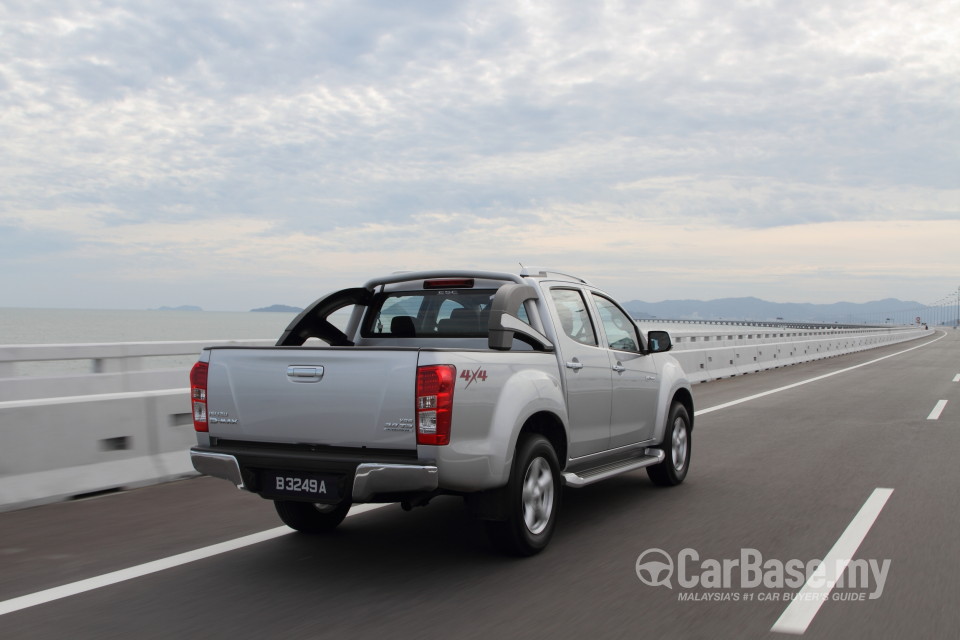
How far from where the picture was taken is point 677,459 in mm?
7895

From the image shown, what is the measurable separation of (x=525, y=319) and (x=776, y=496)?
2828mm

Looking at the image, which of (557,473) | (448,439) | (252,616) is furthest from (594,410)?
(252,616)

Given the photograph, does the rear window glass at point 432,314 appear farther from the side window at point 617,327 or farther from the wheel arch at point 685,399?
the wheel arch at point 685,399

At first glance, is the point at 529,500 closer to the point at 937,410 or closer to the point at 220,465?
the point at 220,465

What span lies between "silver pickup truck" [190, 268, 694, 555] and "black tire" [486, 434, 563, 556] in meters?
0.01

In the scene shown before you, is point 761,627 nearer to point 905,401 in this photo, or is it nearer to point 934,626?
point 934,626

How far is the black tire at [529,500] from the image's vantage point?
521 cm

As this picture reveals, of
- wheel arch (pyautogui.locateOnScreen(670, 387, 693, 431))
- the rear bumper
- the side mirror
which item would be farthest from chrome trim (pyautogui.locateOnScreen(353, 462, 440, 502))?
wheel arch (pyautogui.locateOnScreen(670, 387, 693, 431))

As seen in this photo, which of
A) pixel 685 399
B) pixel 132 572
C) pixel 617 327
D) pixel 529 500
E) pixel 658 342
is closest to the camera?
pixel 132 572

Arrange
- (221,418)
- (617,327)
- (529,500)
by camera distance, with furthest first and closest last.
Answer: (617,327) → (529,500) → (221,418)

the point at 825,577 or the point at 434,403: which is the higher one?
the point at 434,403

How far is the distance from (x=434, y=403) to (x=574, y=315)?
2.06m

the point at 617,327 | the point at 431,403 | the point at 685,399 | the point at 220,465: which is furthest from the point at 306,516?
the point at 685,399

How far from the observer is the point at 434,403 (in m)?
4.72
